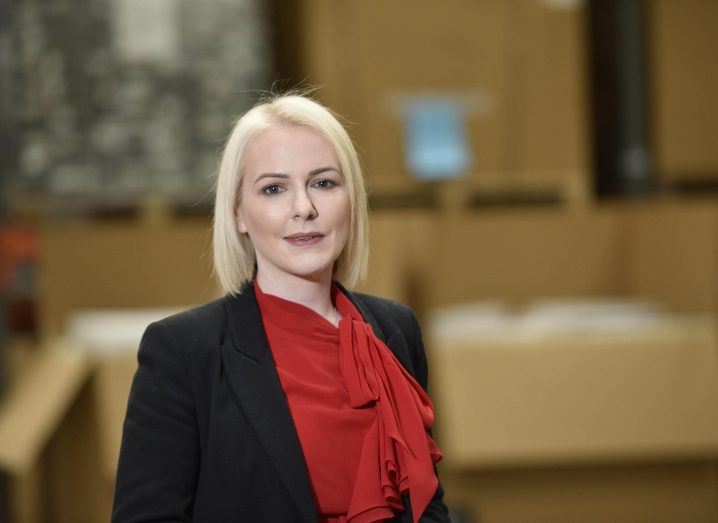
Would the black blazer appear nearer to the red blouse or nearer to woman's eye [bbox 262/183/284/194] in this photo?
the red blouse

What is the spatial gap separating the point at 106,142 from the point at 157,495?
3037 mm

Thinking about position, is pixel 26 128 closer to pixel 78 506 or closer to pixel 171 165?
pixel 171 165

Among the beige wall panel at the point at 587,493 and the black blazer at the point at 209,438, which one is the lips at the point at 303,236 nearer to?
the black blazer at the point at 209,438

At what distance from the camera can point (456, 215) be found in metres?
4.07

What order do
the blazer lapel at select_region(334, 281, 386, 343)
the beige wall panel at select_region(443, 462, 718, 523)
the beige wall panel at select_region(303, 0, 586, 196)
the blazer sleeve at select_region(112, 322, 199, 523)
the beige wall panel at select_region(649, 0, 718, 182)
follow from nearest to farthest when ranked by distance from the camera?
the blazer sleeve at select_region(112, 322, 199, 523) → the blazer lapel at select_region(334, 281, 386, 343) → the beige wall panel at select_region(443, 462, 718, 523) → the beige wall panel at select_region(303, 0, 586, 196) → the beige wall panel at select_region(649, 0, 718, 182)

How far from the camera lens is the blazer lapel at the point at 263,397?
979mm

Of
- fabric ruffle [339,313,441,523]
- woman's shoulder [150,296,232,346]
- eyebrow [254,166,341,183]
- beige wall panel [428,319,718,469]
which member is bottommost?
beige wall panel [428,319,718,469]

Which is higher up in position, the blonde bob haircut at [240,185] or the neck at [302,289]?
the blonde bob haircut at [240,185]

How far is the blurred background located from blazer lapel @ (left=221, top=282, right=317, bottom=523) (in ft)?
5.97

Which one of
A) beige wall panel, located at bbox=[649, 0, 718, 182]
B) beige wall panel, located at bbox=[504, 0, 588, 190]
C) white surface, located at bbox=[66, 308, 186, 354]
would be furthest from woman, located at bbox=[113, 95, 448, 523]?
beige wall panel, located at bbox=[649, 0, 718, 182]

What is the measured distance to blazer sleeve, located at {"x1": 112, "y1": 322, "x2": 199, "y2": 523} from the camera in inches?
38.2

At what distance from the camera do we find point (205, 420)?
1.01 meters

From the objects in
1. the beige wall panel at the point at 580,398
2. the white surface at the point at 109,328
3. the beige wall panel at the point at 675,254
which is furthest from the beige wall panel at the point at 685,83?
the white surface at the point at 109,328

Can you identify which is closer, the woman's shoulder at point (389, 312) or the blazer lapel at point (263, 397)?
the blazer lapel at point (263, 397)
